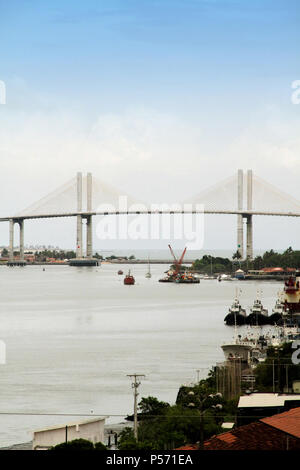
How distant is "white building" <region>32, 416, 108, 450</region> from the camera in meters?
6.42

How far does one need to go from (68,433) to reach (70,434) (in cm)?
2

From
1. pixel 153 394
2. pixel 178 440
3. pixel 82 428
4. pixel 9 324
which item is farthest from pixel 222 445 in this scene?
pixel 9 324

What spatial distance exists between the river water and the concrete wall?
2.57 feet

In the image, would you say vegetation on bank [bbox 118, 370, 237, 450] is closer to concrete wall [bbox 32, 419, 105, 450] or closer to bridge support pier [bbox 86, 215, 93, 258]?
concrete wall [bbox 32, 419, 105, 450]

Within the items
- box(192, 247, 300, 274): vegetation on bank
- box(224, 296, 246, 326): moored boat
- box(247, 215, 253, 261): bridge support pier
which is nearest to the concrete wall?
box(224, 296, 246, 326): moored boat

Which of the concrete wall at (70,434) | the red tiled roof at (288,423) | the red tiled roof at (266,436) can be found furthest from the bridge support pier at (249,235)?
the red tiled roof at (288,423)

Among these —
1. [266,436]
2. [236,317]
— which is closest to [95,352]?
[236,317]

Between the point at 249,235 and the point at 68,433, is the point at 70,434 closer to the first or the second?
the point at 68,433

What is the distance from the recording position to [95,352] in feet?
45.1

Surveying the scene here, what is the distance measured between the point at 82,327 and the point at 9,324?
1.77 meters

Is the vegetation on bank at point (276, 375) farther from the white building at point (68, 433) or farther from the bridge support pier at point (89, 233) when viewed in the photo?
the bridge support pier at point (89, 233)

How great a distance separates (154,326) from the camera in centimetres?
1856

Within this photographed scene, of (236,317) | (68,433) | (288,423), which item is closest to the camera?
(288,423)

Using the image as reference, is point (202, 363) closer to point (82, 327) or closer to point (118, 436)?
point (118, 436)
